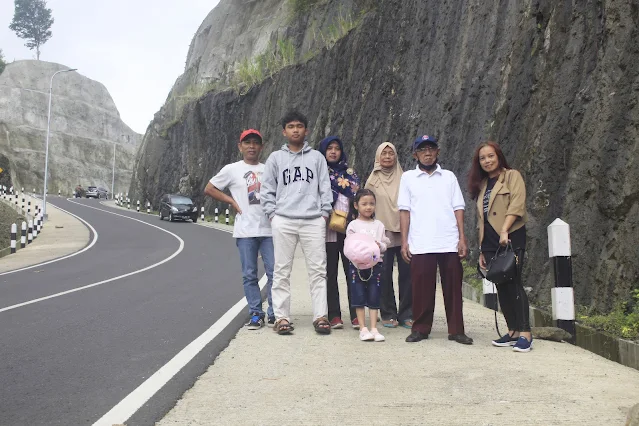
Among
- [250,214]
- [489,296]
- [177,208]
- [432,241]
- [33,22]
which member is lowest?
[489,296]

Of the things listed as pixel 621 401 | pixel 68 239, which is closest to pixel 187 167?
pixel 68 239

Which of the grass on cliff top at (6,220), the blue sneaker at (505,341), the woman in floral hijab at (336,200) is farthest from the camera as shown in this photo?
the grass on cliff top at (6,220)

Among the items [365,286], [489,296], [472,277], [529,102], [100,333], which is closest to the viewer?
[365,286]

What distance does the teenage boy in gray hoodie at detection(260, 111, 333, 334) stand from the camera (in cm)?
647

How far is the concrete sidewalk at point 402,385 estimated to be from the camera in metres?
3.82

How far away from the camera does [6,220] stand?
33.7m

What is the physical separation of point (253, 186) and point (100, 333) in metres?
2.22

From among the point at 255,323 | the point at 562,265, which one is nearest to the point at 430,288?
→ the point at 562,265

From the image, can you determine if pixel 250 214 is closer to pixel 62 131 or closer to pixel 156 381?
pixel 156 381

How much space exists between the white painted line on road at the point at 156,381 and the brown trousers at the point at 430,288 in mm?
2029

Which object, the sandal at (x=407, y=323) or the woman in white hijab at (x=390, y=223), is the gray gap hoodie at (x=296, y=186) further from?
the sandal at (x=407, y=323)

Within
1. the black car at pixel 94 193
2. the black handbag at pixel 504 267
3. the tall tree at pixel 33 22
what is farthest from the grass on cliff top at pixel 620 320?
the tall tree at pixel 33 22

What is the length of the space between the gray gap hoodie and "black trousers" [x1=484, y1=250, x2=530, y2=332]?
1.75 metres

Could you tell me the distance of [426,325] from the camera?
20.2ft
